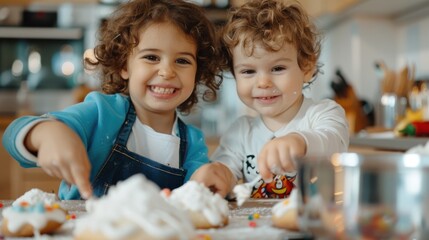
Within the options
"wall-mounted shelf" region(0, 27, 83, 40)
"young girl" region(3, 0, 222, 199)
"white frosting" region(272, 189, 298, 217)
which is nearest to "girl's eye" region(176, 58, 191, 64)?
"young girl" region(3, 0, 222, 199)

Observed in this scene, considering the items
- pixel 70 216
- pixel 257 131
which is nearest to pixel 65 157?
pixel 70 216

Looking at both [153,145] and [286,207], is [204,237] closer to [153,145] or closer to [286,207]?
[286,207]

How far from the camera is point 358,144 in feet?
8.02

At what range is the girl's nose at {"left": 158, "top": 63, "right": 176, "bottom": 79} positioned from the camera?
45.6 inches

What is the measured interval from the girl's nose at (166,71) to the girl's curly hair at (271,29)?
0.48 feet

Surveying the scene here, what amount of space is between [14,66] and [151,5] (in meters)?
2.53

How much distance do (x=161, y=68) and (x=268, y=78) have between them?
0.69 ft

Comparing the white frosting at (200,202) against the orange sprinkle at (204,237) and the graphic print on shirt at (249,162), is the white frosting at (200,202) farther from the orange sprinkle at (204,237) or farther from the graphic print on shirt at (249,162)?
the graphic print on shirt at (249,162)

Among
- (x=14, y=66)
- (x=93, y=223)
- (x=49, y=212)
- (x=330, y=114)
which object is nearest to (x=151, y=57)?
(x=330, y=114)

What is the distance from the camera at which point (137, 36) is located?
1.22 m

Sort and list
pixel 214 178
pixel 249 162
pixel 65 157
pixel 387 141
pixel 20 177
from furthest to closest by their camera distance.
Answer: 1. pixel 20 177
2. pixel 387 141
3. pixel 249 162
4. pixel 214 178
5. pixel 65 157

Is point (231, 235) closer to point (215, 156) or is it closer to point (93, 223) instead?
point (93, 223)

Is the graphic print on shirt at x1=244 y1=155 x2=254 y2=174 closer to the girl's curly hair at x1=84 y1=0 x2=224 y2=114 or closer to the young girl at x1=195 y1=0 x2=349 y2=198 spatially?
the young girl at x1=195 y1=0 x2=349 y2=198

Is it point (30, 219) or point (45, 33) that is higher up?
point (45, 33)
